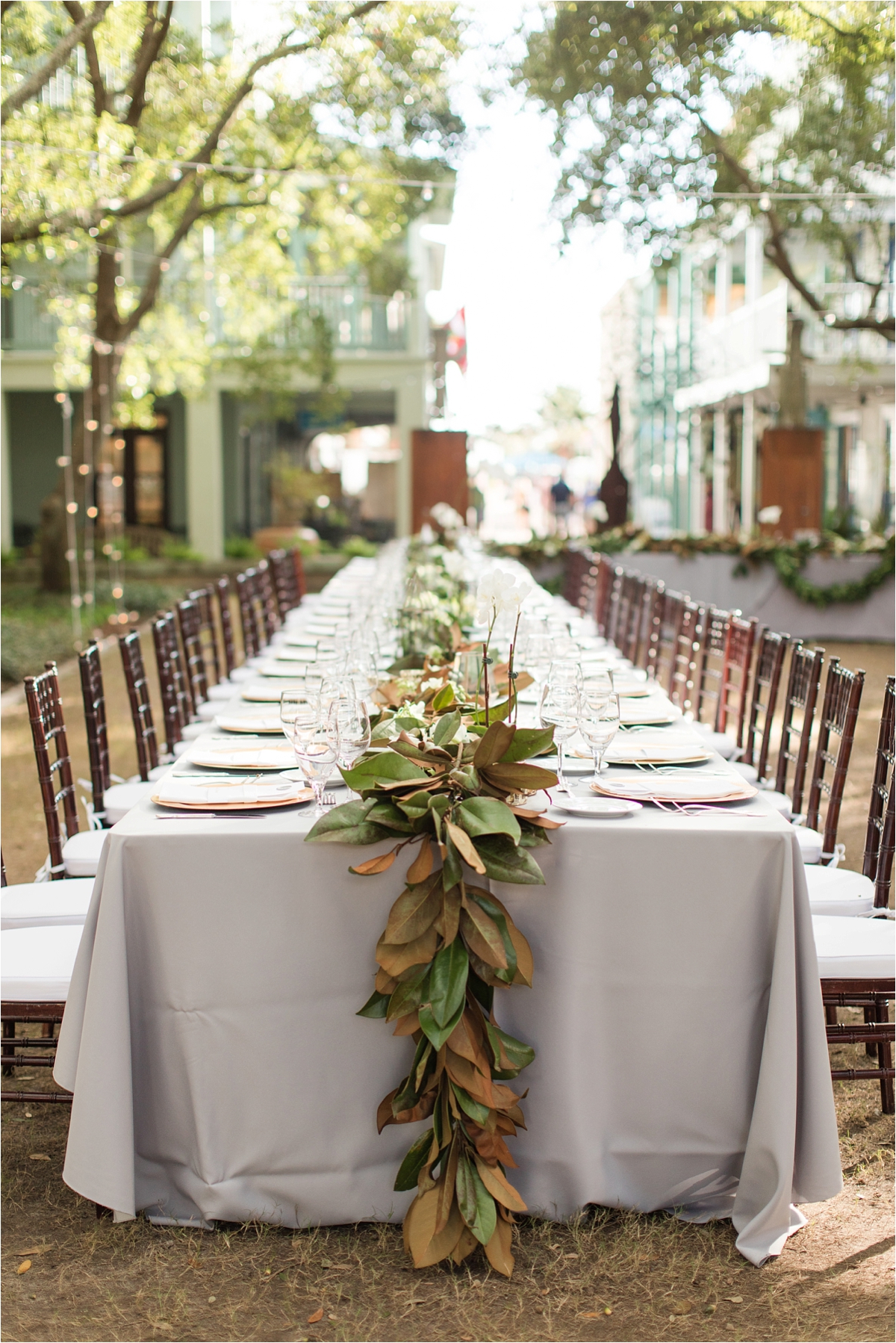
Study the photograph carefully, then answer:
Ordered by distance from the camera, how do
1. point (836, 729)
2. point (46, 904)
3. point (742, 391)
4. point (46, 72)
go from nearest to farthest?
point (46, 904) < point (836, 729) < point (46, 72) < point (742, 391)

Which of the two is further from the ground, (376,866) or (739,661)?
(739,661)

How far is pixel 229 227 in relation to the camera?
12.5 metres

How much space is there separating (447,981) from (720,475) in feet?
76.0

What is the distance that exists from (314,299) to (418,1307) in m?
16.5

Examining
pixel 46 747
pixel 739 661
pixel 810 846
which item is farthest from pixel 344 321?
pixel 810 846

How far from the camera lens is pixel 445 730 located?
2316mm

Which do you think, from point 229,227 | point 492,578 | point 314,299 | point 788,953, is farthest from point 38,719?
point 314,299

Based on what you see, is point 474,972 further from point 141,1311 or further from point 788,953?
point 141,1311

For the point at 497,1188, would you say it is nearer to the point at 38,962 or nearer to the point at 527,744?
the point at 527,744

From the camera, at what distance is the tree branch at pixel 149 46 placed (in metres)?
7.91

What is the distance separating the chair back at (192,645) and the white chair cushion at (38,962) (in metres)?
2.40

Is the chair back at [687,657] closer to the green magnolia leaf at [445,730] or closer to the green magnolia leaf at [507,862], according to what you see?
the green magnolia leaf at [445,730]

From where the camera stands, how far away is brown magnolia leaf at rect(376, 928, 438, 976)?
82.9 inches

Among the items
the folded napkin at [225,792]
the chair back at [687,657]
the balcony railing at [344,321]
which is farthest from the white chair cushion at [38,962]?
the balcony railing at [344,321]
